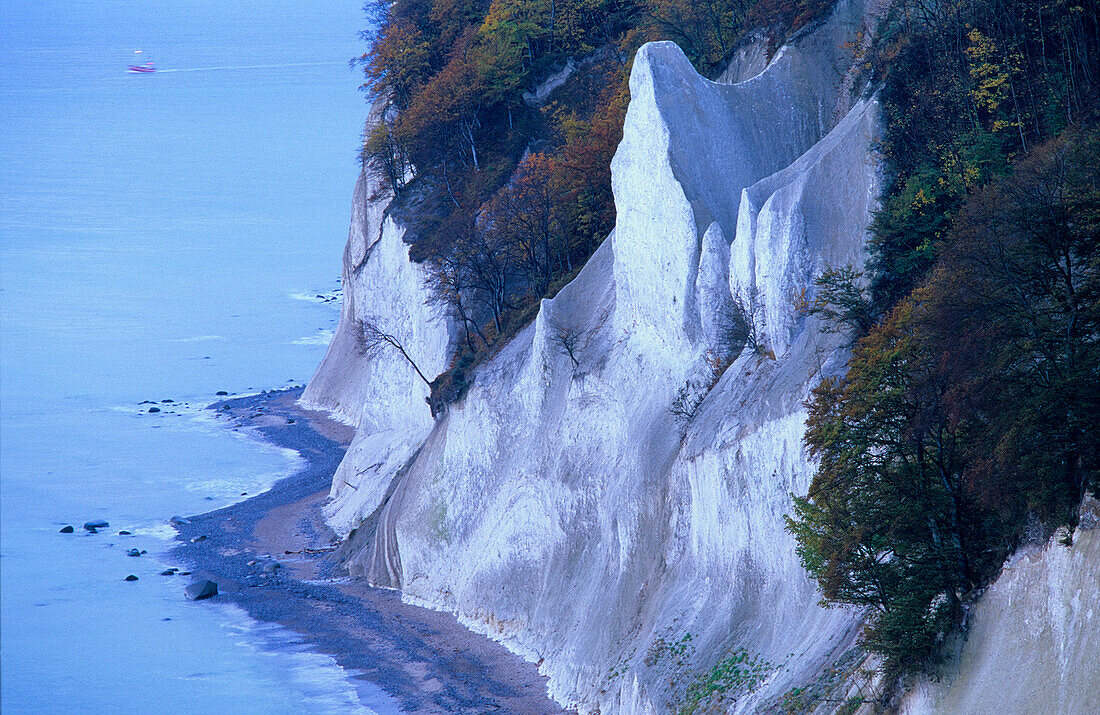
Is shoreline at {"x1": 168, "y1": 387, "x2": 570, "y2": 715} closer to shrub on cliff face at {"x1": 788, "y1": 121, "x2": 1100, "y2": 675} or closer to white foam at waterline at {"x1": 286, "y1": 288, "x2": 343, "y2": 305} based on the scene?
shrub on cliff face at {"x1": 788, "y1": 121, "x2": 1100, "y2": 675}

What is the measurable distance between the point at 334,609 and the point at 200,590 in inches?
235

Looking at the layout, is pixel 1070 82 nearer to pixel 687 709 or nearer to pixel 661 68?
pixel 661 68

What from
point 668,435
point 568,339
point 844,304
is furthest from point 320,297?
point 844,304

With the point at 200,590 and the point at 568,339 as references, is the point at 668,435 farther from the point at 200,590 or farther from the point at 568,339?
the point at 200,590

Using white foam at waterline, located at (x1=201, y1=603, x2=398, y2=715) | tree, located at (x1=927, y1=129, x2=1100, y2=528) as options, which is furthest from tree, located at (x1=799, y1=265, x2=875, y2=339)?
white foam at waterline, located at (x1=201, y1=603, x2=398, y2=715)

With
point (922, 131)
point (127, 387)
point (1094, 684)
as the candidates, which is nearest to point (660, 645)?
point (1094, 684)

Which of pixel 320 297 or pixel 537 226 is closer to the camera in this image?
pixel 537 226

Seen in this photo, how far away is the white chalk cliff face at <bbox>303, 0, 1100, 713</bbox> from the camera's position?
965 inches

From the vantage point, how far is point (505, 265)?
44.2 m

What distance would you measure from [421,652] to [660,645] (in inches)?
428

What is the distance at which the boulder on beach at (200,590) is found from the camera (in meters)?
39.5

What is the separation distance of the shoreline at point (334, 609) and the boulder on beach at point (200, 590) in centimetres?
46

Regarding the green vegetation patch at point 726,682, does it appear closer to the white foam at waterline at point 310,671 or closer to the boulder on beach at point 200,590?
the white foam at waterline at point 310,671

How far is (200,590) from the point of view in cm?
3969
